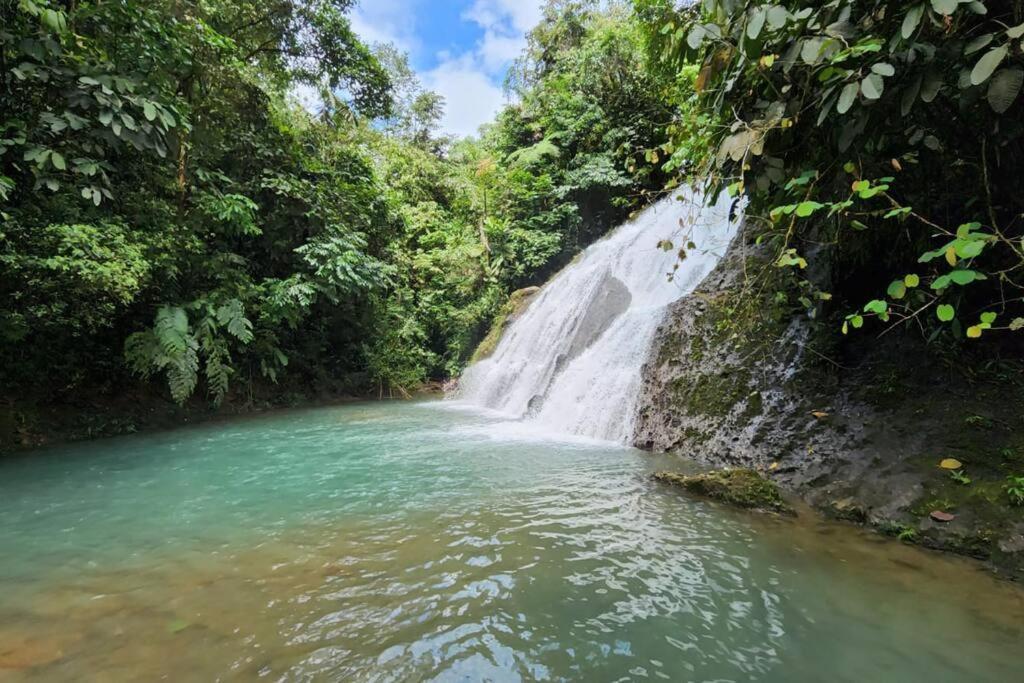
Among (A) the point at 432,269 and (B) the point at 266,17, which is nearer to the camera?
(B) the point at 266,17

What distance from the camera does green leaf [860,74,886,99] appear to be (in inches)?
75.8

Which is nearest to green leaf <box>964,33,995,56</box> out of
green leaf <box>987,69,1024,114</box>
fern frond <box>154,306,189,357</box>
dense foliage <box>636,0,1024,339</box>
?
dense foliage <box>636,0,1024,339</box>

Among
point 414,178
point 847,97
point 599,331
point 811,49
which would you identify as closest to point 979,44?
point 847,97

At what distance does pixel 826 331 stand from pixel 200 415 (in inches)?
408

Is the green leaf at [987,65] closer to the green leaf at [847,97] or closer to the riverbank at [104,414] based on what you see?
the green leaf at [847,97]

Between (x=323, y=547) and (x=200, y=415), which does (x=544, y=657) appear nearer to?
(x=323, y=547)

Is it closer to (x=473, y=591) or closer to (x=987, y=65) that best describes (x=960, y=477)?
(x=987, y=65)

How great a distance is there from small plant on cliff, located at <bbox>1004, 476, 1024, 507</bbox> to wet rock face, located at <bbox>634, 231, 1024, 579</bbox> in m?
0.04

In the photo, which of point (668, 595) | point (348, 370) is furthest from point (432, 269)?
point (668, 595)

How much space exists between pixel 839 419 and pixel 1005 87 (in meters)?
2.98

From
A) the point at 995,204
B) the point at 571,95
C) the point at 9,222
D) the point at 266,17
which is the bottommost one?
the point at 9,222

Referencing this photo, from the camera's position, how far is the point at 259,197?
9.77 m

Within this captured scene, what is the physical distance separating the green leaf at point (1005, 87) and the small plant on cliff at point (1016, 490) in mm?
2412

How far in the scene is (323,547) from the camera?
125 inches
